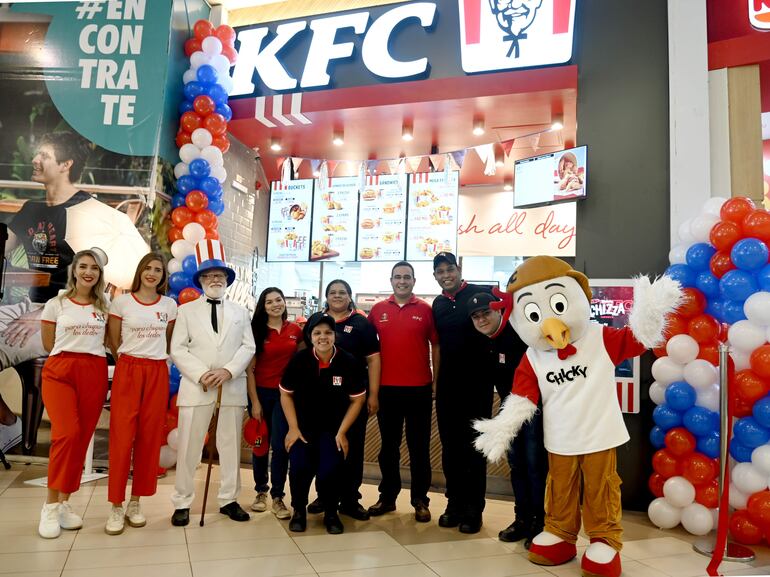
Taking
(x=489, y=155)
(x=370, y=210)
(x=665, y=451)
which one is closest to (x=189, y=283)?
(x=370, y=210)

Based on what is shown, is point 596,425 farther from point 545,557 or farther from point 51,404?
point 51,404

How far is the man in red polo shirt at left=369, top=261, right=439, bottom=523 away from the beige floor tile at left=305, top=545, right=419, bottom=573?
21.9 inches

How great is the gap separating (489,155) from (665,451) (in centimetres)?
365

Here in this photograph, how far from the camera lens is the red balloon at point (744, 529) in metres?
3.27

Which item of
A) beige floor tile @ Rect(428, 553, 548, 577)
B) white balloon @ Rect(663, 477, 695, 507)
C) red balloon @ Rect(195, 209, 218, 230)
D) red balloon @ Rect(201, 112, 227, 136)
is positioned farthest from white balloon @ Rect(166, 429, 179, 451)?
white balloon @ Rect(663, 477, 695, 507)

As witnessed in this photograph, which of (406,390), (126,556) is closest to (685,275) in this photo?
(406,390)

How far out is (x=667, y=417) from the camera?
3.57 metres

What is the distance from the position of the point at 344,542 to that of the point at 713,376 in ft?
7.81

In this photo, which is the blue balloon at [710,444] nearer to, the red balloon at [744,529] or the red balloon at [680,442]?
the red balloon at [680,442]

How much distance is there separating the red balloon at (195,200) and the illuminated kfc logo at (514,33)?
2640mm

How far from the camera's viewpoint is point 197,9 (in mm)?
5809

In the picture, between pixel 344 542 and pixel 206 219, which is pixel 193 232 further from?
pixel 344 542

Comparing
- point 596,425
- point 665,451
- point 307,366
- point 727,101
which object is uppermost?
point 727,101

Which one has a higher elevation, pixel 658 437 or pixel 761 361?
pixel 761 361
